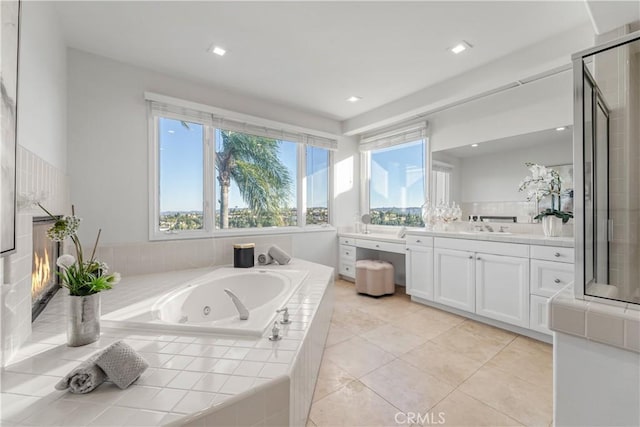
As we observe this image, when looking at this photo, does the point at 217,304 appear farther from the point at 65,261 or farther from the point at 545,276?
the point at 545,276

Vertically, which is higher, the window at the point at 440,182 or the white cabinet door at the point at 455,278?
the window at the point at 440,182

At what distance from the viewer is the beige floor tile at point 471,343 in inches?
81.0

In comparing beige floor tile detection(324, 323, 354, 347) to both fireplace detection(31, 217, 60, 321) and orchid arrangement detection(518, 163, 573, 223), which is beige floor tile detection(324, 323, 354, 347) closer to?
fireplace detection(31, 217, 60, 321)

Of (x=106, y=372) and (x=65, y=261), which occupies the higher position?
(x=65, y=261)

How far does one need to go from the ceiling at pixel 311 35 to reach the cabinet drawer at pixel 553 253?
1705 mm

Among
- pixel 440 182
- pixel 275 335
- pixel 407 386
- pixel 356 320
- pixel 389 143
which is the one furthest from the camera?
pixel 389 143

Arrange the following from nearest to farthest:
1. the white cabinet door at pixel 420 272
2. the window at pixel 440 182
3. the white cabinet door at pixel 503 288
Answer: the white cabinet door at pixel 503 288, the white cabinet door at pixel 420 272, the window at pixel 440 182

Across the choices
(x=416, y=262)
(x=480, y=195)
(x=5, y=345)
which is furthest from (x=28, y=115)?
(x=480, y=195)

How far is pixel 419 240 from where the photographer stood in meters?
3.10

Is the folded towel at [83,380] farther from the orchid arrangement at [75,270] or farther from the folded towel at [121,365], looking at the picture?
the orchid arrangement at [75,270]

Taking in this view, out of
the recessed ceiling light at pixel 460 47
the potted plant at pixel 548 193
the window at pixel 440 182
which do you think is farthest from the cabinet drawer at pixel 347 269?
the recessed ceiling light at pixel 460 47

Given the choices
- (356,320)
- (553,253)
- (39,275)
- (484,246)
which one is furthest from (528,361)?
(39,275)

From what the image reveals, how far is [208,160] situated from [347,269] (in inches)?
96.8

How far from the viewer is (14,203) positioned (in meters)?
0.97
